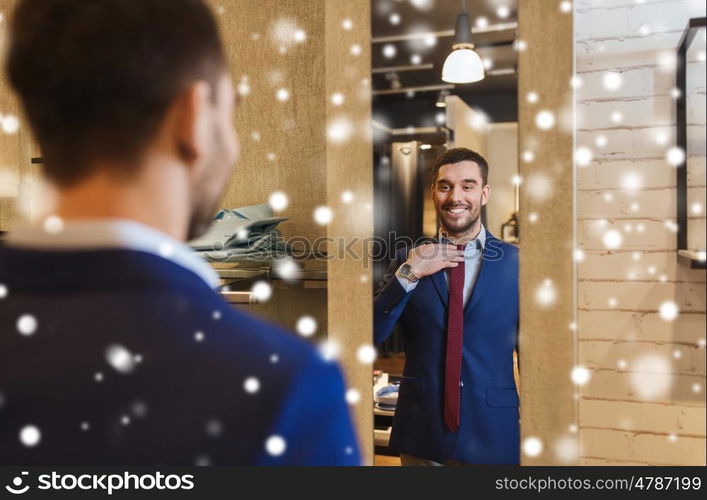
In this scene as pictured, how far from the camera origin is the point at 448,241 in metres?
0.85

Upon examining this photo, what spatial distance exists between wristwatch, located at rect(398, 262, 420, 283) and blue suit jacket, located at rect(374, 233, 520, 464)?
13mm

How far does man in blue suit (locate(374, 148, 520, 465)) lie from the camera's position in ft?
2.71

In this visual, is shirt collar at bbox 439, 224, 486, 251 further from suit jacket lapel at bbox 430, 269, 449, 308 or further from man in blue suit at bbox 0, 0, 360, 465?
man in blue suit at bbox 0, 0, 360, 465

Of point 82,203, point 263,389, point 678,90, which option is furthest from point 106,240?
point 678,90

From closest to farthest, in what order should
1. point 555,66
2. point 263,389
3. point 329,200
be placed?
1. point 263,389
2. point 555,66
3. point 329,200

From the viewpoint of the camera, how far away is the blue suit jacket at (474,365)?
2.71 feet

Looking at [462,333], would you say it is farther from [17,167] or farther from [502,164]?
[17,167]

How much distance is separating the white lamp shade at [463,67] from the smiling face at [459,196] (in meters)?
0.12

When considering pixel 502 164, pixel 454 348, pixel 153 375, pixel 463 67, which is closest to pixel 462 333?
pixel 454 348

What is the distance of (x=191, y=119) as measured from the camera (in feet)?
1.54

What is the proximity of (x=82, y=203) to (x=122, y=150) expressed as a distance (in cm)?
5

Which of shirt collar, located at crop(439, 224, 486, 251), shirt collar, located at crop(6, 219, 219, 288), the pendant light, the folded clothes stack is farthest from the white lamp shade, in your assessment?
shirt collar, located at crop(6, 219, 219, 288)

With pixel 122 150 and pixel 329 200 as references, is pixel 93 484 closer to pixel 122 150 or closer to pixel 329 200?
pixel 122 150


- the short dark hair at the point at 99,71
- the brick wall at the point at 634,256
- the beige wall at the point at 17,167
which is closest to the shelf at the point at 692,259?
the brick wall at the point at 634,256
